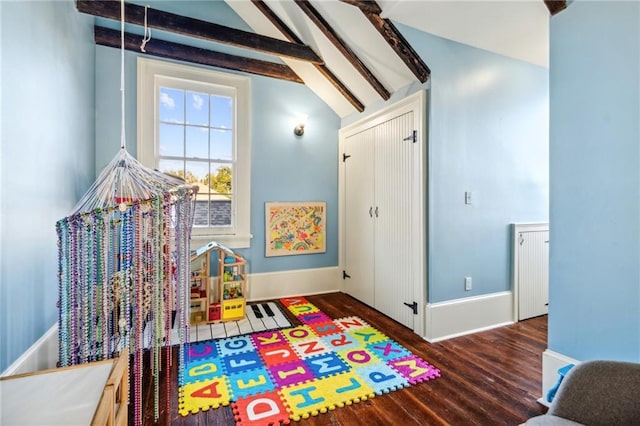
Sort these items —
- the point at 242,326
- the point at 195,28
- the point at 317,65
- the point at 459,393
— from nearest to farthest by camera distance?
the point at 459,393 < the point at 195,28 < the point at 242,326 < the point at 317,65

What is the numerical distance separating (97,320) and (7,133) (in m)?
1.02

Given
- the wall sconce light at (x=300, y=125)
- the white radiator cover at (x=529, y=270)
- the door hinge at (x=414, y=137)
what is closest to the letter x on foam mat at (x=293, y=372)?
the white radiator cover at (x=529, y=270)

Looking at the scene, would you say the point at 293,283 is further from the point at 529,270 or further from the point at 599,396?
the point at 599,396

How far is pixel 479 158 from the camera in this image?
276 centimetres

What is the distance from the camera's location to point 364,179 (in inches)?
137

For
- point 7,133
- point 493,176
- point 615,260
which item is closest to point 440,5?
point 493,176

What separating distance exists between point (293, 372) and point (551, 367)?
1626 millimetres

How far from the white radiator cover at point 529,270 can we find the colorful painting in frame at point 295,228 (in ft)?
7.11

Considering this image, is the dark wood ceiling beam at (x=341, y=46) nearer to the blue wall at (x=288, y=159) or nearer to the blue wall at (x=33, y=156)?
the blue wall at (x=288, y=159)

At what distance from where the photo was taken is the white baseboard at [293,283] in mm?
3559

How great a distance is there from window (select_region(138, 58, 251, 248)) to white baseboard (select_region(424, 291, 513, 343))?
2195 mm

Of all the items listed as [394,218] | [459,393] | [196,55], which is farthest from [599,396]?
[196,55]

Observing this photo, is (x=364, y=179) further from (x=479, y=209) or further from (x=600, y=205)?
(x=600, y=205)

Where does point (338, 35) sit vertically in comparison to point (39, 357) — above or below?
above
